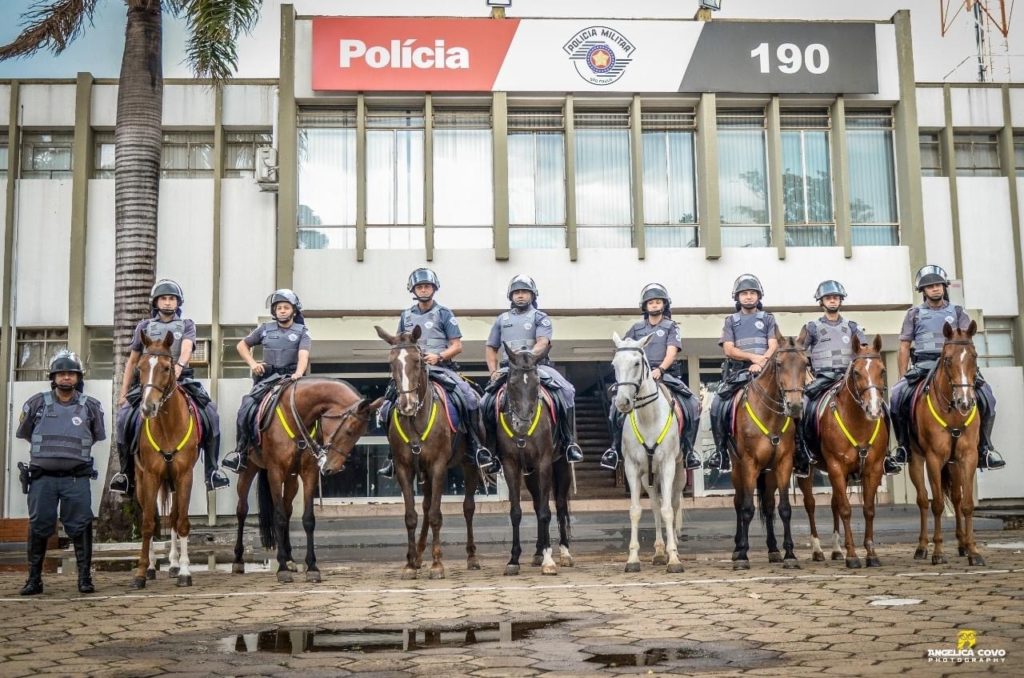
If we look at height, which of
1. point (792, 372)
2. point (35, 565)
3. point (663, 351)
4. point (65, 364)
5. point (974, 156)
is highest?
point (974, 156)

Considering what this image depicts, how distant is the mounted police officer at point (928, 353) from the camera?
39.1ft

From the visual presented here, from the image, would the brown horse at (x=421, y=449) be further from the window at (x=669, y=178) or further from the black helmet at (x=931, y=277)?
the window at (x=669, y=178)

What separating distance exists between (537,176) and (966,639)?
1748 centimetres

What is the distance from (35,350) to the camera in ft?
71.8

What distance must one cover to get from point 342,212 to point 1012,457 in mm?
15552

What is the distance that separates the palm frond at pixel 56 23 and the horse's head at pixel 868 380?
14306 mm

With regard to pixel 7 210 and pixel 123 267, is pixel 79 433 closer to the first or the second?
pixel 123 267

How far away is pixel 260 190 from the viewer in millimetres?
22125

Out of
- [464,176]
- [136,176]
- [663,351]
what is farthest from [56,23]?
[663,351]

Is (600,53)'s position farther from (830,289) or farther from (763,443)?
(763,443)

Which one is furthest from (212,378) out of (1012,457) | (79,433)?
(1012,457)

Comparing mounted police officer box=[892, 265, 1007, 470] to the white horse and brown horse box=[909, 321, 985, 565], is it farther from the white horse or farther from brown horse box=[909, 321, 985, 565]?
the white horse

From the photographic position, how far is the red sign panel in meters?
21.6

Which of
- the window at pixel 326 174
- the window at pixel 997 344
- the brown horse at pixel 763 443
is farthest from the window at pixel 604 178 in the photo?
the brown horse at pixel 763 443
